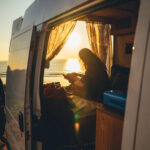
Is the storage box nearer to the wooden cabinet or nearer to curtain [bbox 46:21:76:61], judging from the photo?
the wooden cabinet

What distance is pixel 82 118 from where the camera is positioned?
3.01m

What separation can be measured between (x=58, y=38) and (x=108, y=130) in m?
4.26

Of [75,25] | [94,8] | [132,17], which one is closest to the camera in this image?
[94,8]

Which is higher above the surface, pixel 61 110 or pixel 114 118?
pixel 114 118

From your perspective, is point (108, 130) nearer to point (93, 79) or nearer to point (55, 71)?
point (93, 79)

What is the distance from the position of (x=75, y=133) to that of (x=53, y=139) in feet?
A: 1.48

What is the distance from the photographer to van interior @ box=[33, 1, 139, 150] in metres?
1.61

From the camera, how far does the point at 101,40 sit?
5855mm

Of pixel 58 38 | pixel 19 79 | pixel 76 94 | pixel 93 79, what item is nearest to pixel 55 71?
pixel 58 38

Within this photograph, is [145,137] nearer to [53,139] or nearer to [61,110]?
[61,110]

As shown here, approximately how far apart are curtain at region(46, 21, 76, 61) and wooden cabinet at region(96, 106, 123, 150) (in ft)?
13.3

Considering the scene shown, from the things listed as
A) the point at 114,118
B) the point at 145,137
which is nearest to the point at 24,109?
the point at 114,118

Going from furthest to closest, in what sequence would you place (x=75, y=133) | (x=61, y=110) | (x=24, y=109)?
(x=75, y=133) < (x=61, y=110) < (x=24, y=109)

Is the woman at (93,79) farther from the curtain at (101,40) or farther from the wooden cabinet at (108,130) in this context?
the curtain at (101,40)
